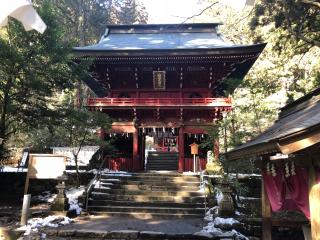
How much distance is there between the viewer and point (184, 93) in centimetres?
2020

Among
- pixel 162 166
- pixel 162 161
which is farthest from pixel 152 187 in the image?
pixel 162 161

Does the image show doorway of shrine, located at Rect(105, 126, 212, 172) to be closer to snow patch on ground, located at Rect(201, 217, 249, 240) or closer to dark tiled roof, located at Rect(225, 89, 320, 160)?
snow patch on ground, located at Rect(201, 217, 249, 240)

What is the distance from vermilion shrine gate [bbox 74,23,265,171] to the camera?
18094 millimetres

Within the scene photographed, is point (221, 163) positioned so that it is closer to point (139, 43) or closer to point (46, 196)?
point (46, 196)

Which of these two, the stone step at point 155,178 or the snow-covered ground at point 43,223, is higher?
the stone step at point 155,178

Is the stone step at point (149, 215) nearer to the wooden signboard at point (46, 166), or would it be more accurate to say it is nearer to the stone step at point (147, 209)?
the stone step at point (147, 209)

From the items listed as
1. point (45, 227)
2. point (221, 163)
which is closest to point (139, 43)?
point (221, 163)

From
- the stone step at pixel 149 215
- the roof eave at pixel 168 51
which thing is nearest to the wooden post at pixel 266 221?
the stone step at pixel 149 215

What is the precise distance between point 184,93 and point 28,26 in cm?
1698

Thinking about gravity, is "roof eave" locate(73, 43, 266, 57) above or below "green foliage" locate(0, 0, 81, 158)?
above

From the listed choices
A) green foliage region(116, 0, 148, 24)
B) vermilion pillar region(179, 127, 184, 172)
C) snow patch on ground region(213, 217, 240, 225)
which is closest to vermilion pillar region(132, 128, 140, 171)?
vermilion pillar region(179, 127, 184, 172)

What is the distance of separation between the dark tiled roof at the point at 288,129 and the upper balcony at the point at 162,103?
965 cm

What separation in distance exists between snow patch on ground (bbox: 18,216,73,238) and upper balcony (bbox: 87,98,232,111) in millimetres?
8422

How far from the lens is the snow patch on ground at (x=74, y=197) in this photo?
12328 mm
